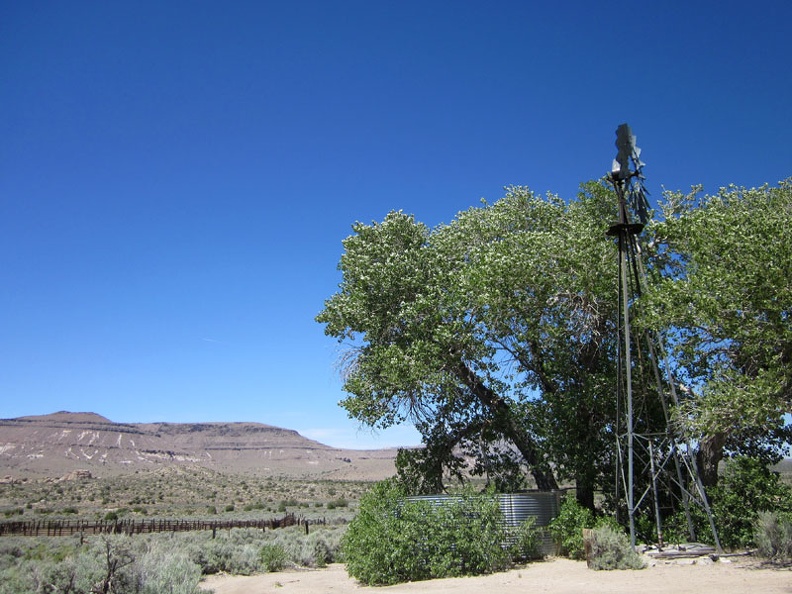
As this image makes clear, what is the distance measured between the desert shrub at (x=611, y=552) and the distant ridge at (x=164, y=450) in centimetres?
11405

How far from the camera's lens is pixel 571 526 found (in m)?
15.8

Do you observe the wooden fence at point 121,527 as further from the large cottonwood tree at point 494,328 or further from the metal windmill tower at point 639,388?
the metal windmill tower at point 639,388

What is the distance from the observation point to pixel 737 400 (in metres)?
11.7

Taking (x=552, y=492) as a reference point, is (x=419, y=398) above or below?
above

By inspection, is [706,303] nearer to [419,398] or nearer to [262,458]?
[419,398]

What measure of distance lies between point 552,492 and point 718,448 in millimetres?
4308

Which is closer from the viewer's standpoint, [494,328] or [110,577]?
[110,577]

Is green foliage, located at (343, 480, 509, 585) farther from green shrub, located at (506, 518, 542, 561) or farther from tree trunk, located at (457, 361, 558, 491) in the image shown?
tree trunk, located at (457, 361, 558, 491)

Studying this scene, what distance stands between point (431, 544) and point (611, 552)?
12.8 ft

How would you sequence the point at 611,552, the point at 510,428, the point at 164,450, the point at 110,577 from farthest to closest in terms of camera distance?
the point at 164,450
the point at 510,428
the point at 611,552
the point at 110,577

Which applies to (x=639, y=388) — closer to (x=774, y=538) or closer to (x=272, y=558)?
(x=774, y=538)

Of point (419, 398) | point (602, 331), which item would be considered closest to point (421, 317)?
point (419, 398)

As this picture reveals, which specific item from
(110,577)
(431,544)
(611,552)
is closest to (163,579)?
(110,577)

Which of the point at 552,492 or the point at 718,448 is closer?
the point at 718,448
